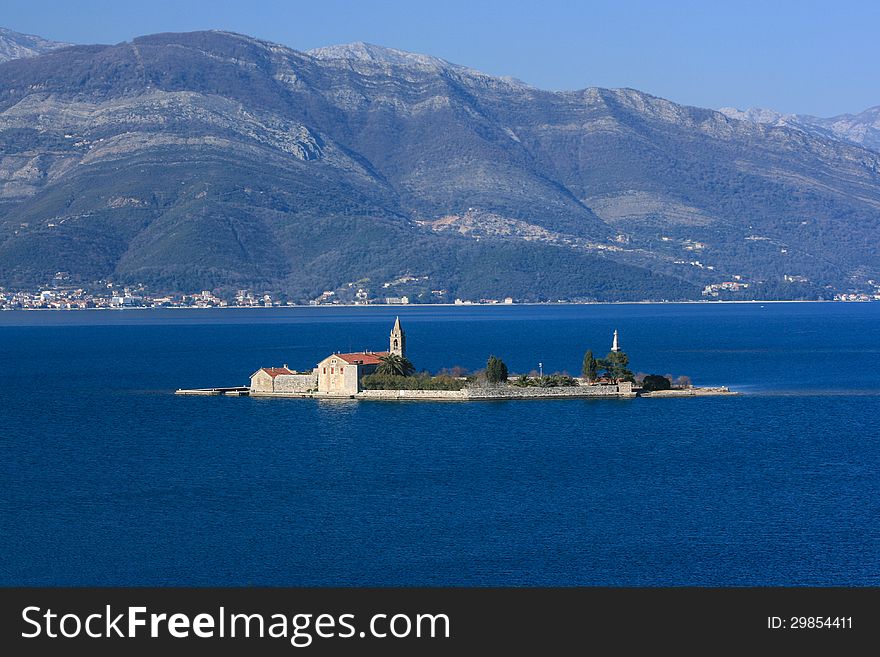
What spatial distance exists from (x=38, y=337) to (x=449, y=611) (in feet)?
527

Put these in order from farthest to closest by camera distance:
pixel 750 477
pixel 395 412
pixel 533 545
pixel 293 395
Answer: pixel 293 395 < pixel 395 412 < pixel 750 477 < pixel 533 545

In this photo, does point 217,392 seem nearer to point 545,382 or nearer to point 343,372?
point 343,372

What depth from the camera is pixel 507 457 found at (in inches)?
2598

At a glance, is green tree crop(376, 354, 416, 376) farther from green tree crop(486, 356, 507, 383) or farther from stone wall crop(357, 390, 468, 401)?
green tree crop(486, 356, 507, 383)

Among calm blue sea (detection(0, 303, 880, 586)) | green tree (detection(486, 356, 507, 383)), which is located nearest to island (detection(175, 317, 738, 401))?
green tree (detection(486, 356, 507, 383))

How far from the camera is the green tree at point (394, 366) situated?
91.7 metres

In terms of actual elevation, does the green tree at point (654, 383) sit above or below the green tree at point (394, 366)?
below

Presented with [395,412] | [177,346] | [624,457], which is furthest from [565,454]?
[177,346]

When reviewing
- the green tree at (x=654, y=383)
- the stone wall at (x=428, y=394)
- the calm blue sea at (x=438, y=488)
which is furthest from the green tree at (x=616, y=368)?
the stone wall at (x=428, y=394)

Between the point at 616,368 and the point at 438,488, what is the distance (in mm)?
37931

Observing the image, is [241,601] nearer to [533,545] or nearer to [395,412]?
[533,545]

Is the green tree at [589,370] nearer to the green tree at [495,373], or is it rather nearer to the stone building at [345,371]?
the green tree at [495,373]

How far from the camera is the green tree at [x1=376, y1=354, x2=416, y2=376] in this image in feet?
301

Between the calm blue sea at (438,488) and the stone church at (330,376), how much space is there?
7.12 feet
